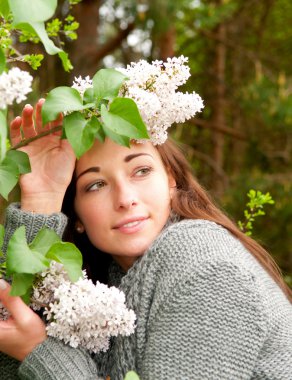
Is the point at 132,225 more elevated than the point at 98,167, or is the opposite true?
the point at 98,167

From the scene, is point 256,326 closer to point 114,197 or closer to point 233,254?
point 233,254

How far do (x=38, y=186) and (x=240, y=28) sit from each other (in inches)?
214

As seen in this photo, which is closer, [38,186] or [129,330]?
[129,330]

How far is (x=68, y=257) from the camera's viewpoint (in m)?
1.13

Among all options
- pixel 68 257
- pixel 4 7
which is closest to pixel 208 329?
pixel 68 257

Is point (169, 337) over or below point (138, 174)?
below

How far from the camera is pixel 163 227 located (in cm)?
175

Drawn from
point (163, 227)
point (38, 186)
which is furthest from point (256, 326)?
point (38, 186)

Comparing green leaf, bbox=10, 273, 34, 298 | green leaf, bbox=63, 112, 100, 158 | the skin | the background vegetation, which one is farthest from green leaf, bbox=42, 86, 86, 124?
→ the background vegetation

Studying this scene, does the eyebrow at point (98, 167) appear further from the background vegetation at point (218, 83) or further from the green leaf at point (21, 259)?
the background vegetation at point (218, 83)

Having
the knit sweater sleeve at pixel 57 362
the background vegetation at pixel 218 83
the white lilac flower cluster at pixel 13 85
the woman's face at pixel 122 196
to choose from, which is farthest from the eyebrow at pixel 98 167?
the background vegetation at pixel 218 83

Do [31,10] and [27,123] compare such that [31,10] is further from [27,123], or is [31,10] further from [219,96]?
[219,96]

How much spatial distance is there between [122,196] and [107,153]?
0.39 ft

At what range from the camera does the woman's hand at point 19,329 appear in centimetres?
135
